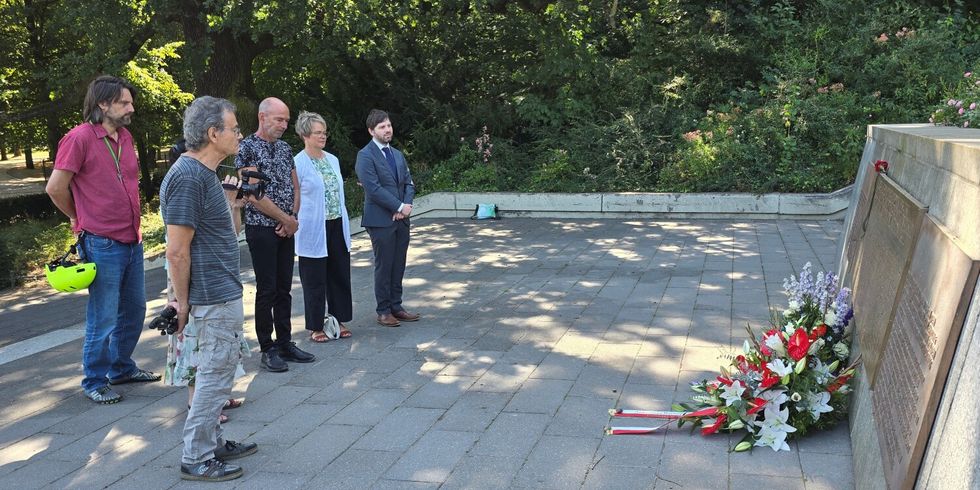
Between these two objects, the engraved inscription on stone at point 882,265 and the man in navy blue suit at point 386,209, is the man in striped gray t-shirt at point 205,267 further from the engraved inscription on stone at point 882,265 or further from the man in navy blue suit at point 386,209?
the engraved inscription on stone at point 882,265

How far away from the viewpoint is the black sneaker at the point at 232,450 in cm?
395

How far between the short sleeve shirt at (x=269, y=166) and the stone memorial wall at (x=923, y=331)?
3701mm

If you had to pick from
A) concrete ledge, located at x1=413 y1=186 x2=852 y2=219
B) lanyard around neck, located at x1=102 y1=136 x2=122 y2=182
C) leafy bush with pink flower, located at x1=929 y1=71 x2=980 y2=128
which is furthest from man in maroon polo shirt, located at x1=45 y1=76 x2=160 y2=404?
concrete ledge, located at x1=413 y1=186 x2=852 y2=219

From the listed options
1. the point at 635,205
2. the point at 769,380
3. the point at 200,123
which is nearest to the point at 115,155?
the point at 200,123

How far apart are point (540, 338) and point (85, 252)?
10.6 ft

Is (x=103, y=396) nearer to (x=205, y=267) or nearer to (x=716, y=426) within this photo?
(x=205, y=267)

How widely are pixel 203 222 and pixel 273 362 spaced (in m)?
1.99

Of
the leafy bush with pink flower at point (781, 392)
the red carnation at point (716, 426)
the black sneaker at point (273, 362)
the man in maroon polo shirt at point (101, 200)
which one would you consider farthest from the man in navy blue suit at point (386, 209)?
the red carnation at point (716, 426)

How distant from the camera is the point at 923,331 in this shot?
8.45 feet

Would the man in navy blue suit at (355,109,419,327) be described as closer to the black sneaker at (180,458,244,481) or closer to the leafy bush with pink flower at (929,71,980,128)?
the black sneaker at (180,458,244,481)

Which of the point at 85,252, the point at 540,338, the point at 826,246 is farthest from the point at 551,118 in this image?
the point at 85,252

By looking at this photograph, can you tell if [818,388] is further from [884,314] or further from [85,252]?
[85,252]

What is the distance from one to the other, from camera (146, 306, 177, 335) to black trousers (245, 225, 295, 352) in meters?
1.51

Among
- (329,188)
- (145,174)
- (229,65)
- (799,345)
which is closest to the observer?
(799,345)
